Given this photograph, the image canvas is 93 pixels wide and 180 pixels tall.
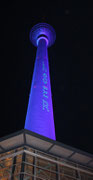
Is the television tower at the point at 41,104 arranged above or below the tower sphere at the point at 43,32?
below

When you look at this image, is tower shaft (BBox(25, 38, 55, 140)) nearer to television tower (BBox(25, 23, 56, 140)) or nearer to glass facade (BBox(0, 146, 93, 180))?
→ television tower (BBox(25, 23, 56, 140))

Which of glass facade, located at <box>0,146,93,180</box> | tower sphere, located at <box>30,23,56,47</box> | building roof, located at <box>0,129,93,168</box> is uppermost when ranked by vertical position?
tower sphere, located at <box>30,23,56,47</box>

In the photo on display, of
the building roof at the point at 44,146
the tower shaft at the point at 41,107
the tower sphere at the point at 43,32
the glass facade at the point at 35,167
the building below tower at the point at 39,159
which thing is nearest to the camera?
the glass facade at the point at 35,167

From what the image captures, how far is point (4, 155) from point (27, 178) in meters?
3.25

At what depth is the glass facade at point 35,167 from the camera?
1327 cm

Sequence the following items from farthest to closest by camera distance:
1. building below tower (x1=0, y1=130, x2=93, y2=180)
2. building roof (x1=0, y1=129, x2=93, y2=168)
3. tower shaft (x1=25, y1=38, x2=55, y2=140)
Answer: tower shaft (x1=25, y1=38, x2=55, y2=140) → building roof (x1=0, y1=129, x2=93, y2=168) → building below tower (x1=0, y1=130, x2=93, y2=180)

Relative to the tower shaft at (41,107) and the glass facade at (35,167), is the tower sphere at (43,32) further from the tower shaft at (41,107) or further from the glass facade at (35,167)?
the glass facade at (35,167)

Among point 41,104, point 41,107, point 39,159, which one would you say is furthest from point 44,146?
point 41,104

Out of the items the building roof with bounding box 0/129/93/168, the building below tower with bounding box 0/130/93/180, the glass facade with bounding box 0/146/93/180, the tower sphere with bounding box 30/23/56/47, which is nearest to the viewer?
the glass facade with bounding box 0/146/93/180

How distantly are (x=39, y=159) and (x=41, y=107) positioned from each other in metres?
12.1

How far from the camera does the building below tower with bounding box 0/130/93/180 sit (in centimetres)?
1353

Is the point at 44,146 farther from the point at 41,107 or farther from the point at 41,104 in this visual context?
the point at 41,104

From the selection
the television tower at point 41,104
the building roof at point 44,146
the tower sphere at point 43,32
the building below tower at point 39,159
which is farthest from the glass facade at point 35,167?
the tower sphere at point 43,32

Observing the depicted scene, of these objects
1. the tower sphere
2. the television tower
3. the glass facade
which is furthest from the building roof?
the tower sphere
